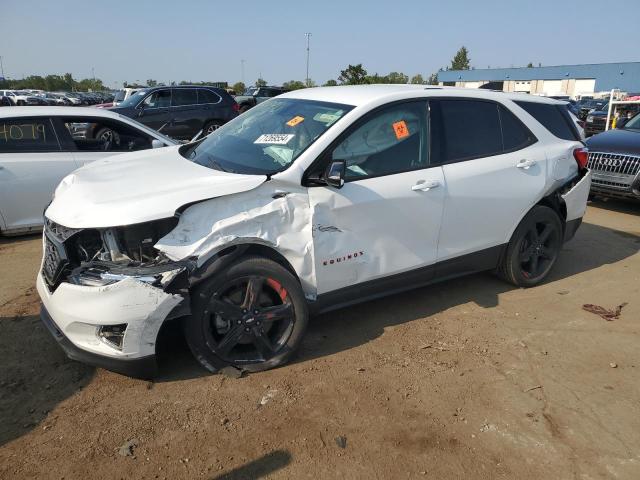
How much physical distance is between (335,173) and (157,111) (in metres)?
11.1

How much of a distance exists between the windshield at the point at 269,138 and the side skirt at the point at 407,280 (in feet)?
3.23

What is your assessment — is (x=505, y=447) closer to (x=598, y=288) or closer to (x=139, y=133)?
(x=598, y=288)

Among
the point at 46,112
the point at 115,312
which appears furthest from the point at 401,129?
the point at 46,112

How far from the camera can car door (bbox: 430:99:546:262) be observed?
13.0ft

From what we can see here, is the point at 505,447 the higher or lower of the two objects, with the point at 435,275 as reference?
lower

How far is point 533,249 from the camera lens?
4762mm

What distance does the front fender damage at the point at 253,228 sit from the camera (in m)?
2.98

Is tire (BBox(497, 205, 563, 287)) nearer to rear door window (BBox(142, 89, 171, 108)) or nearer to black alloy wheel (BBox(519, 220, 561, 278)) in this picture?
black alloy wheel (BBox(519, 220, 561, 278))

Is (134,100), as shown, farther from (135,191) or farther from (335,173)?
(335,173)

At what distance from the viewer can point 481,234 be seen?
4242 mm

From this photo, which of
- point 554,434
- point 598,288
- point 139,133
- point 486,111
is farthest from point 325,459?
point 139,133

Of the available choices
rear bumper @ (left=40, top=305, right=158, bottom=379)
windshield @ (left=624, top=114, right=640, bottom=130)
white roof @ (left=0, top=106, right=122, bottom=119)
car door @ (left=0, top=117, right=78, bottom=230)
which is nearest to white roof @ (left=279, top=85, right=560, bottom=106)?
rear bumper @ (left=40, top=305, right=158, bottom=379)

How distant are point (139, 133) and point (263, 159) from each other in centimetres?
377

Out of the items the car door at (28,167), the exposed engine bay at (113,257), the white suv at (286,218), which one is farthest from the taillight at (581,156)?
the car door at (28,167)
